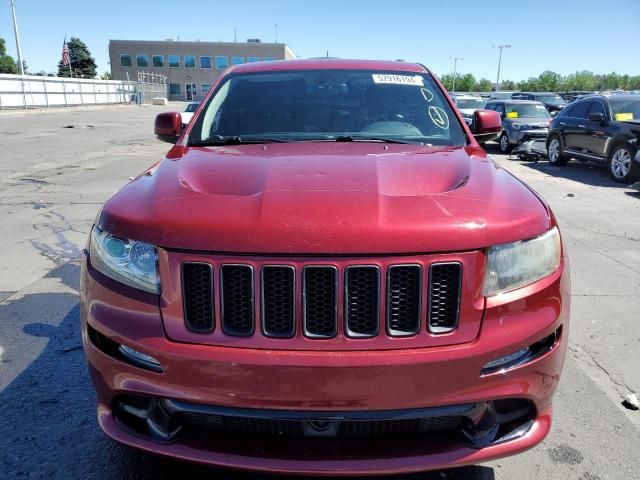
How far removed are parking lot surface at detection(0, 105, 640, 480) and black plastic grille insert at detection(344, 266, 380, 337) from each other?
94 cm

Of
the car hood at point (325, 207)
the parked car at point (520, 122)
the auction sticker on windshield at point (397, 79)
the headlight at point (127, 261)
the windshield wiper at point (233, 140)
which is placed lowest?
the parked car at point (520, 122)

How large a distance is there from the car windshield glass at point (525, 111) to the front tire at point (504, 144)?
77 cm

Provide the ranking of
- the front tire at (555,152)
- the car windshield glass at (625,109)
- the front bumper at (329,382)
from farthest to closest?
the front tire at (555,152) < the car windshield glass at (625,109) < the front bumper at (329,382)

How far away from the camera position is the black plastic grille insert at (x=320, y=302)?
1744 millimetres

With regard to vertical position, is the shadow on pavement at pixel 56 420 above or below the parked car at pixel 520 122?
below

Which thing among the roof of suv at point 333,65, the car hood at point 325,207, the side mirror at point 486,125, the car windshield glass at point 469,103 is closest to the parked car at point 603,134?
the side mirror at point 486,125

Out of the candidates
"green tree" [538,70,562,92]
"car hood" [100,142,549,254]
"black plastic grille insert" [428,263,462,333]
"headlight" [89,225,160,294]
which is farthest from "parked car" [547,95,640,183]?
"green tree" [538,70,562,92]

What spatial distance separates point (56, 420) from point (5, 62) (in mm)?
108784

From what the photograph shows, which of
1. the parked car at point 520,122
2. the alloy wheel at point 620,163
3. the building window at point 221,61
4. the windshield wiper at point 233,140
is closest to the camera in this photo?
the windshield wiper at point 233,140

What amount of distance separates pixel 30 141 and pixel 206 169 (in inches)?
695

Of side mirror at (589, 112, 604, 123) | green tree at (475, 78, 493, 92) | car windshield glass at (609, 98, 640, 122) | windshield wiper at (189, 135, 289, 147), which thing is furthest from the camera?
green tree at (475, 78, 493, 92)

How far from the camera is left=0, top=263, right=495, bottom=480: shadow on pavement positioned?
2334mm

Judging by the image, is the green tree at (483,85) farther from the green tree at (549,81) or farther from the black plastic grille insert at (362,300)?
the black plastic grille insert at (362,300)

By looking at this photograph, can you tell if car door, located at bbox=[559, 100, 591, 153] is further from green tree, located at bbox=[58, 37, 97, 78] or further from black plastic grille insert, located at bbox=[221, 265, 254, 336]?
green tree, located at bbox=[58, 37, 97, 78]
